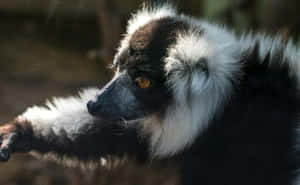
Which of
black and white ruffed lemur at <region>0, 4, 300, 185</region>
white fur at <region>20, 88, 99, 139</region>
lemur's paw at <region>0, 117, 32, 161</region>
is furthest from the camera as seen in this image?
white fur at <region>20, 88, 99, 139</region>

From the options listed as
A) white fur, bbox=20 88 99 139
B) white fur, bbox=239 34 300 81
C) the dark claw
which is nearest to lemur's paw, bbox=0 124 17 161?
the dark claw

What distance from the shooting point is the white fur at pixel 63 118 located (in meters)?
3.62

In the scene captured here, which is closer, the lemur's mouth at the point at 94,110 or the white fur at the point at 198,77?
the white fur at the point at 198,77

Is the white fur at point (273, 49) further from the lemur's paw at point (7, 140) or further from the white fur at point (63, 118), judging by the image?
the lemur's paw at point (7, 140)

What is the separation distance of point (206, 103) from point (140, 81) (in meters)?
0.49

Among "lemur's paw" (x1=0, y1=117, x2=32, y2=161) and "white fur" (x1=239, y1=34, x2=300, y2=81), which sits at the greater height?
"white fur" (x1=239, y1=34, x2=300, y2=81)

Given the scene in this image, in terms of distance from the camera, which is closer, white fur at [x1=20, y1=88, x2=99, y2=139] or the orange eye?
the orange eye

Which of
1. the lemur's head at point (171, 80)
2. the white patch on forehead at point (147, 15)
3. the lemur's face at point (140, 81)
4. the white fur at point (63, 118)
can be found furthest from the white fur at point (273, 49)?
the white fur at point (63, 118)

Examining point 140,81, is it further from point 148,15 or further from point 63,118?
point 63,118

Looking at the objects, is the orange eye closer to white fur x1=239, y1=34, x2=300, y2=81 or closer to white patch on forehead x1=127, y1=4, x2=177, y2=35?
white patch on forehead x1=127, y1=4, x2=177, y2=35

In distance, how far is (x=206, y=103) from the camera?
312 cm

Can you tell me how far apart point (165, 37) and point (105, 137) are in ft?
3.01

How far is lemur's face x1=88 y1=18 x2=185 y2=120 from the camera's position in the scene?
3.20m

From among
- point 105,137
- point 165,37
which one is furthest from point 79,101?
point 165,37
